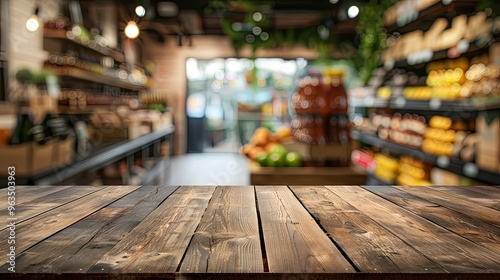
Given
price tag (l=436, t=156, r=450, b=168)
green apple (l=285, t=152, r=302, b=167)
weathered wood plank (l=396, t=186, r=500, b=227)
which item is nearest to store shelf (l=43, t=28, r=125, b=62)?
green apple (l=285, t=152, r=302, b=167)

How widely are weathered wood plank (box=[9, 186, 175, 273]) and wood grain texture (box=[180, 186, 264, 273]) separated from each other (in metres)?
0.17

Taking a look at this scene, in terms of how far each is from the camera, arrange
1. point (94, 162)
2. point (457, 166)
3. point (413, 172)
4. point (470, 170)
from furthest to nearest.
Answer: point (413, 172) → point (94, 162) → point (457, 166) → point (470, 170)

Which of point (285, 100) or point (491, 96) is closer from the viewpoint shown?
point (491, 96)

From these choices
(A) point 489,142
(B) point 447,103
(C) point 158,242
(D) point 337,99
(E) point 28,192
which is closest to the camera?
(C) point 158,242

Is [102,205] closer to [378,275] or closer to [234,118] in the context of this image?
[378,275]

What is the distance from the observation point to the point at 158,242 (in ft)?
3.53

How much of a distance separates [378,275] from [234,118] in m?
11.1

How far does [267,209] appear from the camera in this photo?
1474 millimetres

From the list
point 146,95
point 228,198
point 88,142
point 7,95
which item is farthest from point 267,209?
point 146,95

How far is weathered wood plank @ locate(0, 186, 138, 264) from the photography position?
108 centimetres

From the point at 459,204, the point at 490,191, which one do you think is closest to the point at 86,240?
the point at 459,204

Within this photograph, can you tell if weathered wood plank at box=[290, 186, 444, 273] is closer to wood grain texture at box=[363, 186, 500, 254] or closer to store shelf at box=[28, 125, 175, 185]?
wood grain texture at box=[363, 186, 500, 254]

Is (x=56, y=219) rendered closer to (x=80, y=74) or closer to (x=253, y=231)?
(x=253, y=231)

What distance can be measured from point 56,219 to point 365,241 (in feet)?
2.42
